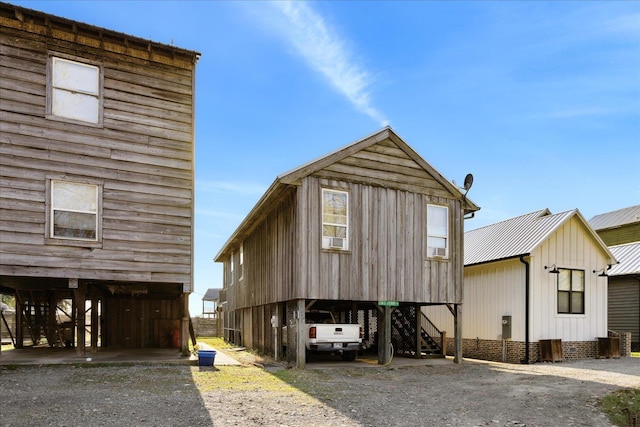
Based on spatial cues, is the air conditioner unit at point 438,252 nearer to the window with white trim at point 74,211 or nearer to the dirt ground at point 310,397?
the dirt ground at point 310,397

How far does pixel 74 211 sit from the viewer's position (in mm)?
13852

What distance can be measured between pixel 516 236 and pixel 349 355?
855 centimetres

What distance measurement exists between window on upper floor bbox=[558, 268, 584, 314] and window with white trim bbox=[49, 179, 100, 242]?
1620 centimetres

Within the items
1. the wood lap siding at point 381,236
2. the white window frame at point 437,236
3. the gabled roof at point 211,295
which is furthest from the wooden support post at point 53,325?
the gabled roof at point 211,295

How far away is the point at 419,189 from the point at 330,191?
3.33m

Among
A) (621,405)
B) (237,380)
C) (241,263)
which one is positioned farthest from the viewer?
(241,263)

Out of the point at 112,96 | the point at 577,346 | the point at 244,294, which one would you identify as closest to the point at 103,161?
the point at 112,96

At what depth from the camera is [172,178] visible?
1484 cm

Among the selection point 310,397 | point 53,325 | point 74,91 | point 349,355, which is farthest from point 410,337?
point 53,325

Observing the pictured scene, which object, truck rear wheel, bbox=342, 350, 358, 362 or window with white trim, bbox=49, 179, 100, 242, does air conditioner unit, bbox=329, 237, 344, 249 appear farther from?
window with white trim, bbox=49, 179, 100, 242

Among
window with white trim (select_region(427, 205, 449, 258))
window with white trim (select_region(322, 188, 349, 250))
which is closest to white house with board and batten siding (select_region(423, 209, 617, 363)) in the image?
window with white trim (select_region(427, 205, 449, 258))

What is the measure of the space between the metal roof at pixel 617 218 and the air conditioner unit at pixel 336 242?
27.1m

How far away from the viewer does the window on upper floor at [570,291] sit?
19.5 metres

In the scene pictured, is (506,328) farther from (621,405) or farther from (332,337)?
(621,405)
